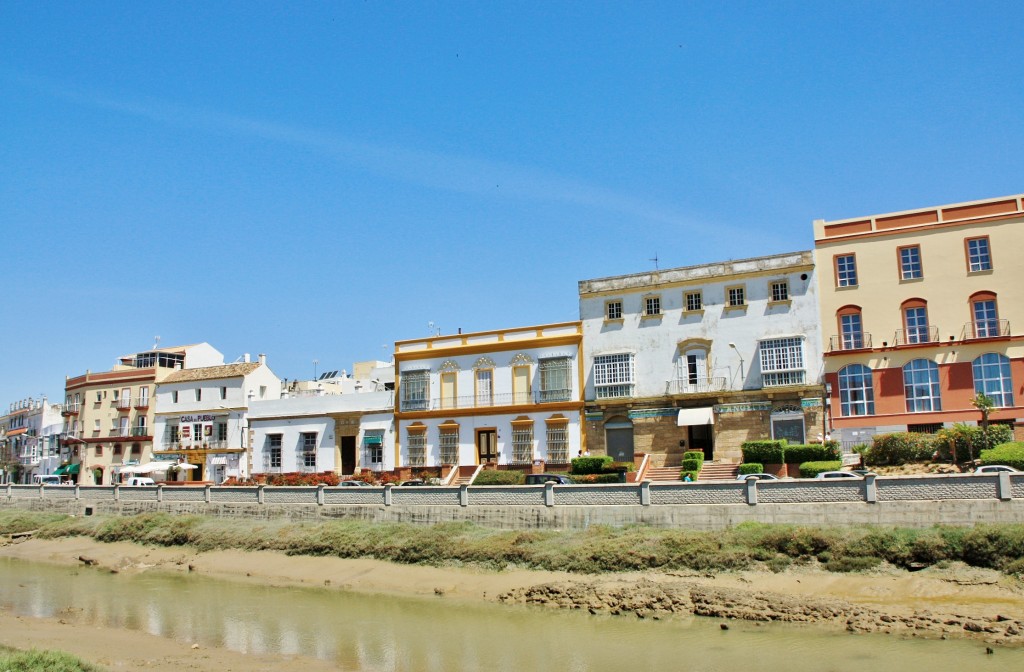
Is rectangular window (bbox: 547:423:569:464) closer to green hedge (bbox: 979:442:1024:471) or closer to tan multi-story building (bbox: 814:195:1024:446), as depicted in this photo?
tan multi-story building (bbox: 814:195:1024:446)

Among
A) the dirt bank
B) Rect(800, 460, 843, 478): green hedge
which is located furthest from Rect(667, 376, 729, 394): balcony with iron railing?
the dirt bank

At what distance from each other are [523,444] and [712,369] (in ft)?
32.9

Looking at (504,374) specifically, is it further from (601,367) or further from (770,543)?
(770,543)

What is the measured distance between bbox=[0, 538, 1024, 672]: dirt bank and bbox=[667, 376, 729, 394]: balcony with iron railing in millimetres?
16501

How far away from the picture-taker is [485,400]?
45469 millimetres

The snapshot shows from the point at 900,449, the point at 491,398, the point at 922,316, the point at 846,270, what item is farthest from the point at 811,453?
the point at 491,398

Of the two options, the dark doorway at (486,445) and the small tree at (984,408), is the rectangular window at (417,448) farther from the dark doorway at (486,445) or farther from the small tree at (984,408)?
the small tree at (984,408)

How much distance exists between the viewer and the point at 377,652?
67.1 feet

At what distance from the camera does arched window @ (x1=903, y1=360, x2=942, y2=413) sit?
3644cm

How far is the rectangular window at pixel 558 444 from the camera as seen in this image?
1688 inches

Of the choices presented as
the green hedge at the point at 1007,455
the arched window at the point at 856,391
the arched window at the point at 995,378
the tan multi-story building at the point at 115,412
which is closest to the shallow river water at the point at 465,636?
the green hedge at the point at 1007,455

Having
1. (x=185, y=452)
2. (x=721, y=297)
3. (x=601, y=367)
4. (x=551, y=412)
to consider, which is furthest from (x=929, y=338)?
(x=185, y=452)

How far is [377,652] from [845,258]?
2793cm

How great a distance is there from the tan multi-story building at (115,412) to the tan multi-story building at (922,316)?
43865mm
